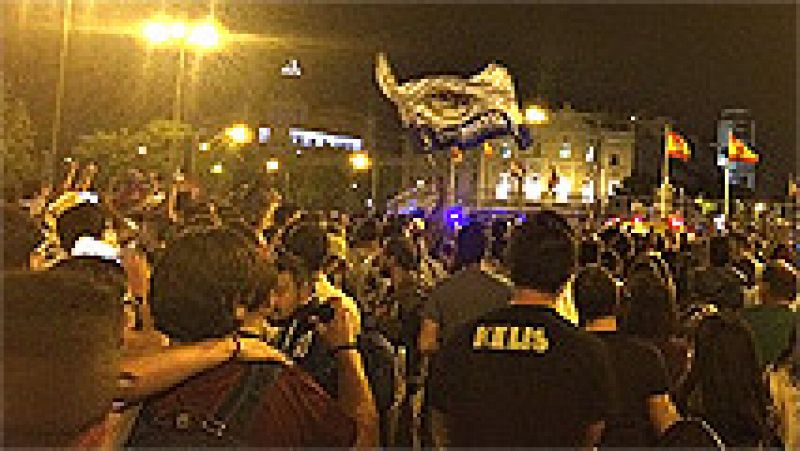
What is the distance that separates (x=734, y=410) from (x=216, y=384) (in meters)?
2.33

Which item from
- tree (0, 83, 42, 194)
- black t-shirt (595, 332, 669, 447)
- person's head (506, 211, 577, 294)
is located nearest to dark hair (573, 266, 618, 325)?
black t-shirt (595, 332, 669, 447)

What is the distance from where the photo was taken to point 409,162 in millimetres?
81875

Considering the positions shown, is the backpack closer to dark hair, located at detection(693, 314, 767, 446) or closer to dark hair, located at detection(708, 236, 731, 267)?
dark hair, located at detection(693, 314, 767, 446)

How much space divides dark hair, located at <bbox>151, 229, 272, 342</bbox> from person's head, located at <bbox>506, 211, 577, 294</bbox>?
112cm

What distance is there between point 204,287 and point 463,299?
2748mm

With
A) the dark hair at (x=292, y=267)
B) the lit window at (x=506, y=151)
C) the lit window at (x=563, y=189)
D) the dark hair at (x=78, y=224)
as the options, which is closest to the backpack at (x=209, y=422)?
the dark hair at (x=292, y=267)

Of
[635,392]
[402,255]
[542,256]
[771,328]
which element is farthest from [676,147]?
[542,256]

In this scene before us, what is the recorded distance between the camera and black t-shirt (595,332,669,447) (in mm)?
4211

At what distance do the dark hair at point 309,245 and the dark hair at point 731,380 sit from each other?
176 cm

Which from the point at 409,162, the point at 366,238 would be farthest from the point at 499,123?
the point at 409,162

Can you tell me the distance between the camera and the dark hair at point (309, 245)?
4.83 meters

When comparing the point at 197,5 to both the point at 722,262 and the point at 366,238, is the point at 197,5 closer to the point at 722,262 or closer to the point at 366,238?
the point at 366,238

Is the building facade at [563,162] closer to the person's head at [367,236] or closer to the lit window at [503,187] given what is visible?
the lit window at [503,187]

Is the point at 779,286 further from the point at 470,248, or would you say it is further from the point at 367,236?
the point at 367,236
